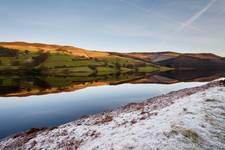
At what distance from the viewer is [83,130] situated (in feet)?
76.3

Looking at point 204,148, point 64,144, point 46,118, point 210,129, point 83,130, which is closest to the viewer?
point 204,148

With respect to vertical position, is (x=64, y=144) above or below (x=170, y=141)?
below

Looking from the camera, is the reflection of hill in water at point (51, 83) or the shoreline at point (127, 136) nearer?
the shoreline at point (127, 136)

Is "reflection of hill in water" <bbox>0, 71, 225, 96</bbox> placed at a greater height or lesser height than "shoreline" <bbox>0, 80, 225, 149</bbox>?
lesser

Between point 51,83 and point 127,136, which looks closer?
point 127,136

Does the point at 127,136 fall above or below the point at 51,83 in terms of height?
above

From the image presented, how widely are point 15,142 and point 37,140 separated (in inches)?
132

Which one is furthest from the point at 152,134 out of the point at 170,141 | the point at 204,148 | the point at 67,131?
the point at 67,131

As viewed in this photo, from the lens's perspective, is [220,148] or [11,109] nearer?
[220,148]

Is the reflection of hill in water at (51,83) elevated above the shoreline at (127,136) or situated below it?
below

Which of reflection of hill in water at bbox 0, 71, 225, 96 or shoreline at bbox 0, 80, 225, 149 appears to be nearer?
shoreline at bbox 0, 80, 225, 149

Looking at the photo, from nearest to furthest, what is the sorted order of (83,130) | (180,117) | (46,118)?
(180,117) < (83,130) < (46,118)

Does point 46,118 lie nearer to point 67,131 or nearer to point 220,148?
point 67,131

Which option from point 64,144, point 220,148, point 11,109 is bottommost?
point 11,109
